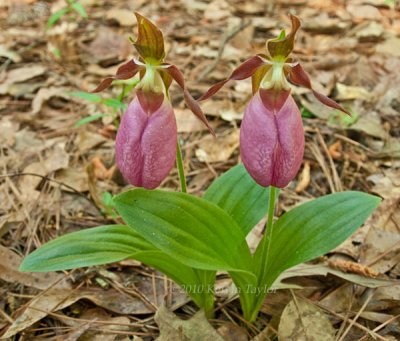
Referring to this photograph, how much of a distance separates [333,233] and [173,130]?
2.14 feet

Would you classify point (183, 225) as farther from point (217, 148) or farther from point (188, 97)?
point (217, 148)

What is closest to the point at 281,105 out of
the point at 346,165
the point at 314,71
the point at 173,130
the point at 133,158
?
the point at 173,130

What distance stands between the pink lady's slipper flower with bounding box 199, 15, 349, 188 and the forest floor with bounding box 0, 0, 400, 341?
0.63 m

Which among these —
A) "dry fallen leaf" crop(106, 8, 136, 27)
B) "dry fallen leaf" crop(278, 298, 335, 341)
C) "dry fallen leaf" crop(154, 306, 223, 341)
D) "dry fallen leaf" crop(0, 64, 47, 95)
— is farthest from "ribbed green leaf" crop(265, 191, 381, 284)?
"dry fallen leaf" crop(106, 8, 136, 27)

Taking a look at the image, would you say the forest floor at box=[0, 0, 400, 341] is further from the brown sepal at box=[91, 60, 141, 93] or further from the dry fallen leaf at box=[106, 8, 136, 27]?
the brown sepal at box=[91, 60, 141, 93]

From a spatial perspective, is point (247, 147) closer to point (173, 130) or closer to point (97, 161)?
point (173, 130)

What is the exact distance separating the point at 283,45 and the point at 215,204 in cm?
56

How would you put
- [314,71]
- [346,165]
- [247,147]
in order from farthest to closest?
[314,71] → [346,165] → [247,147]

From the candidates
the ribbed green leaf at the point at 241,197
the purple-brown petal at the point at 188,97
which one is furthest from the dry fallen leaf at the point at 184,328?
the purple-brown petal at the point at 188,97

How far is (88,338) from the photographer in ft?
5.89

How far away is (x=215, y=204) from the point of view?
5.35 feet

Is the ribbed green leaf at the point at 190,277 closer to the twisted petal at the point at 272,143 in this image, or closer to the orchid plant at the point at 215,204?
the orchid plant at the point at 215,204

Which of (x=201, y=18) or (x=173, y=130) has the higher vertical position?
(x=173, y=130)

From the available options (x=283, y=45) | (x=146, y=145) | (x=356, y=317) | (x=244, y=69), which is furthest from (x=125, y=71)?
(x=356, y=317)
